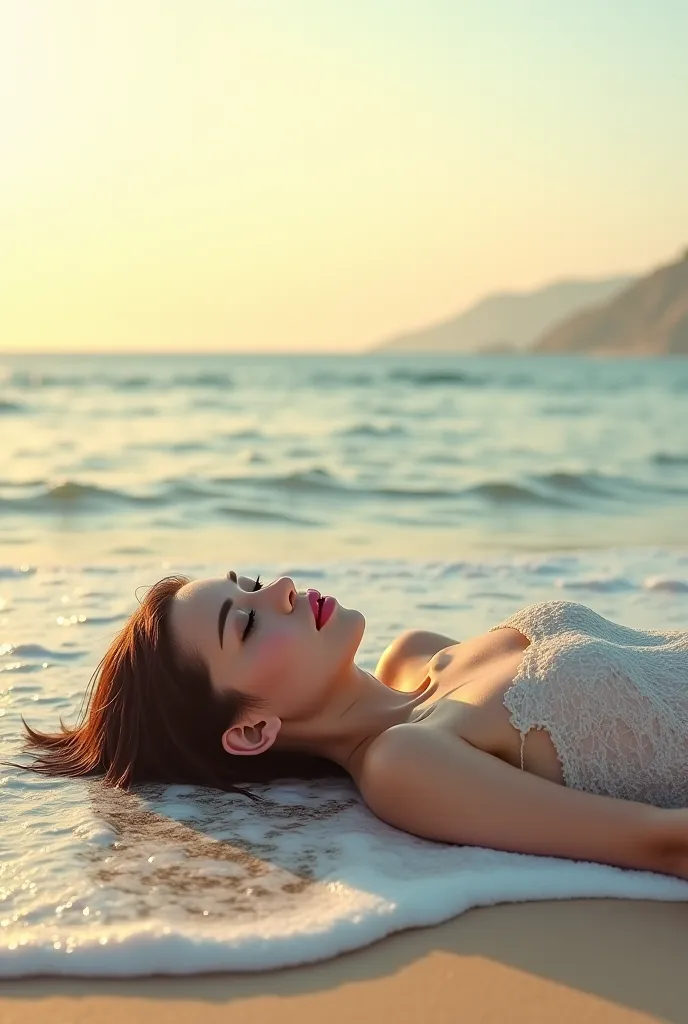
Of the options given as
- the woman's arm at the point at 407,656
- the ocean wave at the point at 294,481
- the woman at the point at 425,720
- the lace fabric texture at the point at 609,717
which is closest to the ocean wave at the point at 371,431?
the ocean wave at the point at 294,481

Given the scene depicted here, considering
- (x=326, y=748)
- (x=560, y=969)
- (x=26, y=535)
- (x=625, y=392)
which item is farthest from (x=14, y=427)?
(x=625, y=392)

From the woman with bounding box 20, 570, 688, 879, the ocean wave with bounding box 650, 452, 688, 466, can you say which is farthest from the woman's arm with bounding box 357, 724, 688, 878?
the ocean wave with bounding box 650, 452, 688, 466

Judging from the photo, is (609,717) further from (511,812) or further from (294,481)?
(294,481)

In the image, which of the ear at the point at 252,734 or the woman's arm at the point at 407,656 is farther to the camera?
the woman's arm at the point at 407,656

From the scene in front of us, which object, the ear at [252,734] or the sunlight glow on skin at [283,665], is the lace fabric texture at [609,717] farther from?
the ear at [252,734]

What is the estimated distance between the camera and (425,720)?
3.70 metres

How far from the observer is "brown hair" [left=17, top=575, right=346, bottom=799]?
3.82 meters

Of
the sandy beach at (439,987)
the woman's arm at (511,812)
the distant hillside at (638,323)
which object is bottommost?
the sandy beach at (439,987)

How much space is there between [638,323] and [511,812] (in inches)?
5831

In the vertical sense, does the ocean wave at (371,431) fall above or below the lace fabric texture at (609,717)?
above

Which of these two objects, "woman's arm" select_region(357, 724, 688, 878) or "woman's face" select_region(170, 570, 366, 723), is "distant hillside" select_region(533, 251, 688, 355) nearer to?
"woman's face" select_region(170, 570, 366, 723)

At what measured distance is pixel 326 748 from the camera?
405cm

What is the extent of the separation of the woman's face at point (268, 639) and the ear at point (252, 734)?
0.04 metres

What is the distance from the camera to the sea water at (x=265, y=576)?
9.81 feet
